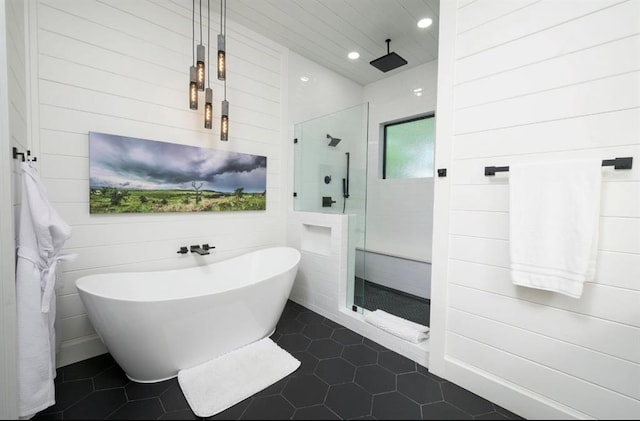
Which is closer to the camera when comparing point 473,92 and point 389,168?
point 473,92

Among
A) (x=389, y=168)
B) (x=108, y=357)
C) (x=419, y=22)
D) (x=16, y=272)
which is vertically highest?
(x=419, y=22)

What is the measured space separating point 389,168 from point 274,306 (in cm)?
254

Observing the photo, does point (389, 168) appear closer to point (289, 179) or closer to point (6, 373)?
point (289, 179)

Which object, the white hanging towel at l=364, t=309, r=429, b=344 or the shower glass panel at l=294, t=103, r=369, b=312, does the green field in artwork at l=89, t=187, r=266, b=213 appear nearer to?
the shower glass panel at l=294, t=103, r=369, b=312

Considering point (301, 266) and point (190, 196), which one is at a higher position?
point (190, 196)

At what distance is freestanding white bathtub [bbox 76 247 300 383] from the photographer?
152 centimetres

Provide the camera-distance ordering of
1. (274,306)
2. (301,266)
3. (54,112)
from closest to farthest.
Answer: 1. (54,112)
2. (274,306)
3. (301,266)

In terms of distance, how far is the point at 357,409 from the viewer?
1400 mm

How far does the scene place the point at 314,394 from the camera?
5.11 ft

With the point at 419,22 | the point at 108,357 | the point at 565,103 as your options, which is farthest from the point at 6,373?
the point at 419,22

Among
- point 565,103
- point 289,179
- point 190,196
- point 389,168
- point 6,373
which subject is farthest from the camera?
point 389,168

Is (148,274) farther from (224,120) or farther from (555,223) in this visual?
(555,223)

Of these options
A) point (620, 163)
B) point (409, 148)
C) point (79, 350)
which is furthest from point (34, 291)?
point (409, 148)

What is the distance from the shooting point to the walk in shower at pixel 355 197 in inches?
104
